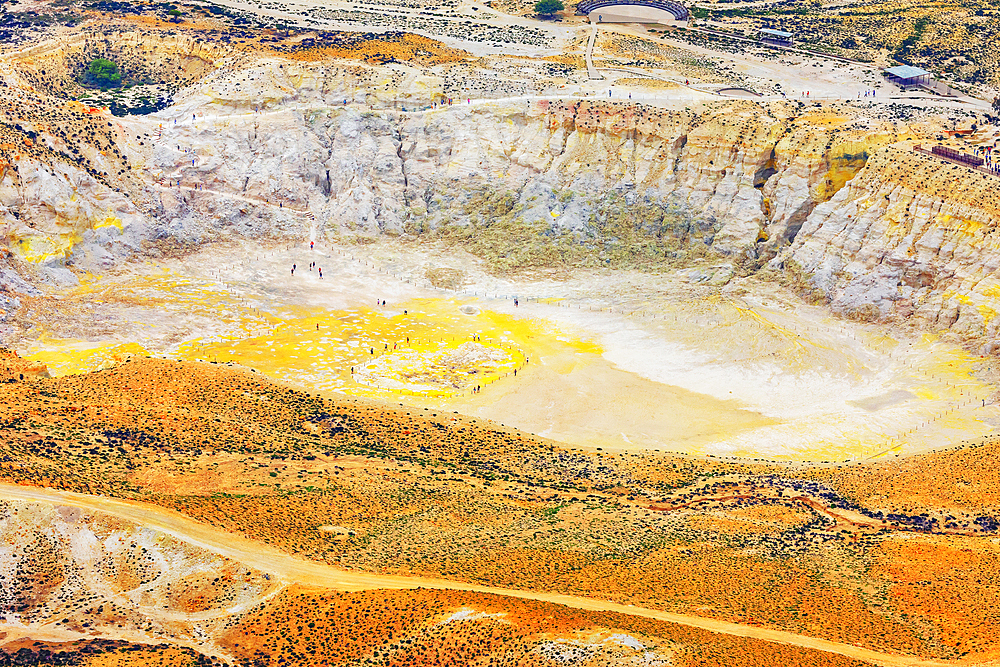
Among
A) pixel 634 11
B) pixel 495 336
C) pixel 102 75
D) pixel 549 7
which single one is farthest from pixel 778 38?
pixel 102 75

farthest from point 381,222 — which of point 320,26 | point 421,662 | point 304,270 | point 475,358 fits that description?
point 421,662

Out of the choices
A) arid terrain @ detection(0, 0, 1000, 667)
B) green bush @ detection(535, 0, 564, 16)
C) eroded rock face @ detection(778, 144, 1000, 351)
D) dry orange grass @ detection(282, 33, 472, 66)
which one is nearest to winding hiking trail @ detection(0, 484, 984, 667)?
arid terrain @ detection(0, 0, 1000, 667)

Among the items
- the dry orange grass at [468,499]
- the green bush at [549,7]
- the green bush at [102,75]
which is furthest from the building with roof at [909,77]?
the green bush at [102,75]

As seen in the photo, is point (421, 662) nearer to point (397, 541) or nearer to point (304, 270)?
point (397, 541)

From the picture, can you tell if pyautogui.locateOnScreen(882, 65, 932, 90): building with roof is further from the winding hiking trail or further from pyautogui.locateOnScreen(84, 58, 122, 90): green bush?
the winding hiking trail

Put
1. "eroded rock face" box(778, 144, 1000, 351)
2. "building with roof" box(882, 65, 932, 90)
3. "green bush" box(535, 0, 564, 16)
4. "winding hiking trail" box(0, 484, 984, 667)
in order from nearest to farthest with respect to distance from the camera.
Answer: "winding hiking trail" box(0, 484, 984, 667), "eroded rock face" box(778, 144, 1000, 351), "building with roof" box(882, 65, 932, 90), "green bush" box(535, 0, 564, 16)

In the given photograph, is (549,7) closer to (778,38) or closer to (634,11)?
(634,11)
